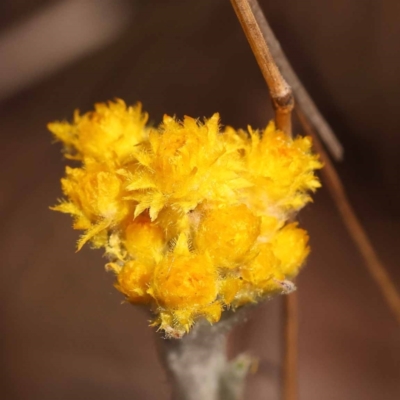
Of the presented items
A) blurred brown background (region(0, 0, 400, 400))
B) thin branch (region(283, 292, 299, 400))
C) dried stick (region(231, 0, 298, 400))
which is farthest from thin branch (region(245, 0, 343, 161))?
blurred brown background (region(0, 0, 400, 400))

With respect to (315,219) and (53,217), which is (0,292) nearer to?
(53,217)

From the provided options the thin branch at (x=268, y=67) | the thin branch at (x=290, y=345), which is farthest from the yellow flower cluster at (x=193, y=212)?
the thin branch at (x=290, y=345)

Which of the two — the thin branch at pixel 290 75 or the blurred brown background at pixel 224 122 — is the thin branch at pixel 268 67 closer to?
the thin branch at pixel 290 75

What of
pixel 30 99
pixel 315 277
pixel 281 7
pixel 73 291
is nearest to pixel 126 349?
pixel 73 291

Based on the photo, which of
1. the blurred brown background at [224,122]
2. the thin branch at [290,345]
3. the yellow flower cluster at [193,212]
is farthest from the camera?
the blurred brown background at [224,122]

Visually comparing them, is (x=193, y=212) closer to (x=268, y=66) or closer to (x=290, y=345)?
(x=268, y=66)

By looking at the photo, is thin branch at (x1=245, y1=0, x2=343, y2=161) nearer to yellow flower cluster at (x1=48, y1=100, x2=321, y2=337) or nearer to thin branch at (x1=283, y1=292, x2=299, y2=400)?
yellow flower cluster at (x1=48, y1=100, x2=321, y2=337)
